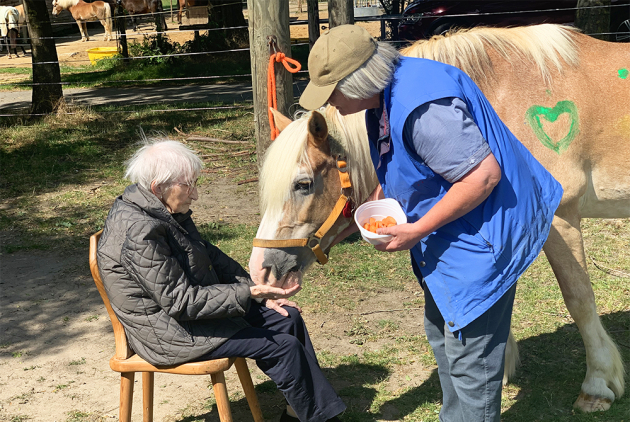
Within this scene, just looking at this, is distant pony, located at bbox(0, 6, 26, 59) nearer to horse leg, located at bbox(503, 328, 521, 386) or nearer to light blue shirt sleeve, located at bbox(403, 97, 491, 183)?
horse leg, located at bbox(503, 328, 521, 386)

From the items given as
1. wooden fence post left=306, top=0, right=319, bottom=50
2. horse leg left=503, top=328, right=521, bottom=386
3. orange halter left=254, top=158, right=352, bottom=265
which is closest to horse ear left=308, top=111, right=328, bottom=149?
orange halter left=254, top=158, right=352, bottom=265

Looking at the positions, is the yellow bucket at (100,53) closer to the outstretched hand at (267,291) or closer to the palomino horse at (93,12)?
the palomino horse at (93,12)

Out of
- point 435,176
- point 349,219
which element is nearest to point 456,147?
point 435,176

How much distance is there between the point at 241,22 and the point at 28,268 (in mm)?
11569

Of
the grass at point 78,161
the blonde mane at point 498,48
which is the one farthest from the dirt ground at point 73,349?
the blonde mane at point 498,48

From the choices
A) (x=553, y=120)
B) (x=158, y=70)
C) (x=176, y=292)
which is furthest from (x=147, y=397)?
(x=158, y=70)

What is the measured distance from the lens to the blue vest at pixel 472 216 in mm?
1911

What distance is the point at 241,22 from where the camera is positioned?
15094 millimetres

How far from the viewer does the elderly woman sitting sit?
235cm

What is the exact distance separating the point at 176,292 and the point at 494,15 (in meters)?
8.42

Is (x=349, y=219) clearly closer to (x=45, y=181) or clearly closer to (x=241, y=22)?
(x=45, y=181)

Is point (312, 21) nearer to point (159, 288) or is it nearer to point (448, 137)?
point (159, 288)

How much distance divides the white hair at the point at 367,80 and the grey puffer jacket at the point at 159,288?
950mm

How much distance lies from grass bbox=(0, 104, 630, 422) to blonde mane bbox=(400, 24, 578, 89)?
162 centimetres
